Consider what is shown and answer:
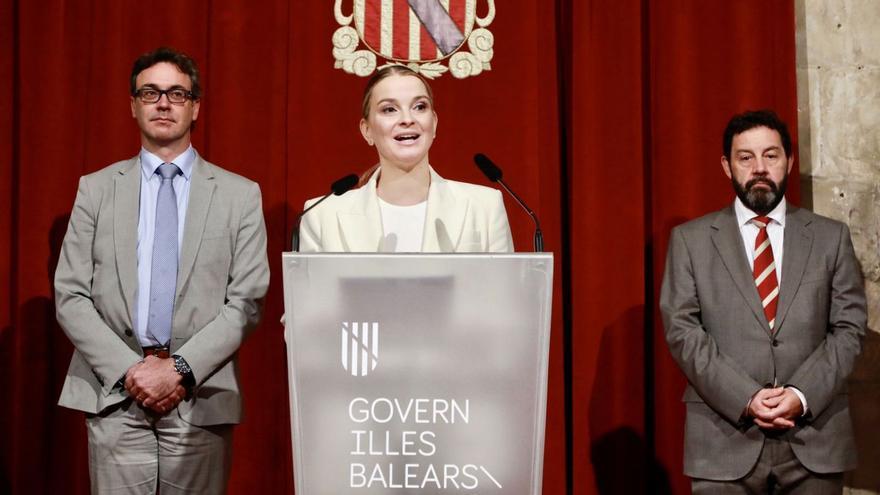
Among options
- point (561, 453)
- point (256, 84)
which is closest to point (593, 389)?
point (561, 453)

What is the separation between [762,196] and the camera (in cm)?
325

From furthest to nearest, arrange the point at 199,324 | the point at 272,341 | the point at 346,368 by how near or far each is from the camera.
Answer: the point at 272,341
the point at 199,324
the point at 346,368

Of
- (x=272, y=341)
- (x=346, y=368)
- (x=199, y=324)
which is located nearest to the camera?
(x=346, y=368)

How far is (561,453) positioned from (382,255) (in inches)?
79.2

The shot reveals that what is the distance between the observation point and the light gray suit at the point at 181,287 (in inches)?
113

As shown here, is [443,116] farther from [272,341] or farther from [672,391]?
[672,391]

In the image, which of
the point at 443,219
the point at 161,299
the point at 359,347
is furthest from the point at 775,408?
the point at 161,299

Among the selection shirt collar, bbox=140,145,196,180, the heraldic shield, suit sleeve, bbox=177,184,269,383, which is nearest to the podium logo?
suit sleeve, bbox=177,184,269,383

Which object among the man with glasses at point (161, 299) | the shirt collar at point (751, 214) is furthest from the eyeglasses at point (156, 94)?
the shirt collar at point (751, 214)

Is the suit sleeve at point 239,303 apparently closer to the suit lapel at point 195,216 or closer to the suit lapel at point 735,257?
the suit lapel at point 195,216

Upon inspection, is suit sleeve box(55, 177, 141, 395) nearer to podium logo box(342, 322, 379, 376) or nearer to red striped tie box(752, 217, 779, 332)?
podium logo box(342, 322, 379, 376)

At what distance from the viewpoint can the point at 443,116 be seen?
13.5 feet

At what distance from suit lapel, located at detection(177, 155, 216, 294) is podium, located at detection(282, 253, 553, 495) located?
790mm

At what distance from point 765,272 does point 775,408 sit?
0.45 meters
